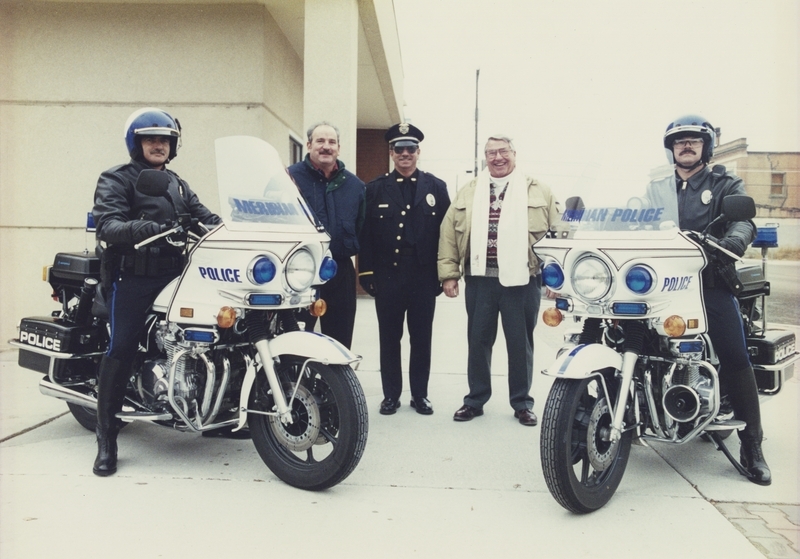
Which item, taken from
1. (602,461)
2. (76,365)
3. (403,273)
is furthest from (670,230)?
(76,365)

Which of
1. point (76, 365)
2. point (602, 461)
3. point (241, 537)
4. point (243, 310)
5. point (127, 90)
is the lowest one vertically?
point (241, 537)

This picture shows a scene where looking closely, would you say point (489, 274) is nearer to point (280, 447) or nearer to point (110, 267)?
point (280, 447)

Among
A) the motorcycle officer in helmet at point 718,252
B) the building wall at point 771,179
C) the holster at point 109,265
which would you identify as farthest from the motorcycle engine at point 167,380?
the building wall at point 771,179

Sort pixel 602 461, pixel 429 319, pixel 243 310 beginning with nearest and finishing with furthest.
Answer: pixel 602 461
pixel 243 310
pixel 429 319

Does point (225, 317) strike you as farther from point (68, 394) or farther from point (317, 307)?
point (68, 394)

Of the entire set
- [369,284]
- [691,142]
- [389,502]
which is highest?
[691,142]

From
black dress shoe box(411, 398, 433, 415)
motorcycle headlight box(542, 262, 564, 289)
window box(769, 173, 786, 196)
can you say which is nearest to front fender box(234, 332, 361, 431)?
motorcycle headlight box(542, 262, 564, 289)

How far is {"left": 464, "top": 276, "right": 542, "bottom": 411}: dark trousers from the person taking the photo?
448 centimetres

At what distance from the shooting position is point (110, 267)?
350 centimetres

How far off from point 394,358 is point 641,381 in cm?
196

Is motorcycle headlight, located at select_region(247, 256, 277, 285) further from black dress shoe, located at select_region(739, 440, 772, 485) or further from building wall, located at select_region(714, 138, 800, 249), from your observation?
building wall, located at select_region(714, 138, 800, 249)

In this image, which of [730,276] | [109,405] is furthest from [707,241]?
[109,405]

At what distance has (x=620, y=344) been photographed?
326 cm

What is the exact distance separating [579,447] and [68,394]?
2.74m
